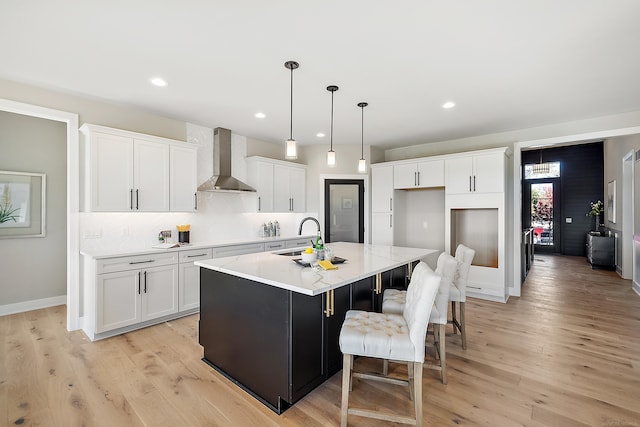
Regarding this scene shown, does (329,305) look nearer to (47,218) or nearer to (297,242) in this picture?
(297,242)

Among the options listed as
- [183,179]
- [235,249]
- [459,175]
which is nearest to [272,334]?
[235,249]

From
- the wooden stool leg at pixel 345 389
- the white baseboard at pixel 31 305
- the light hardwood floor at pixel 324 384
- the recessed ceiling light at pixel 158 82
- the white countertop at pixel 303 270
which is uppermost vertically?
the recessed ceiling light at pixel 158 82

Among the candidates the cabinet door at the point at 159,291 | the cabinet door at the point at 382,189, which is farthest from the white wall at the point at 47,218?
the cabinet door at the point at 382,189

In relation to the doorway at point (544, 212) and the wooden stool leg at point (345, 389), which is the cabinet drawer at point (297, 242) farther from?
the doorway at point (544, 212)

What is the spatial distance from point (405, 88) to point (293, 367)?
2876 millimetres

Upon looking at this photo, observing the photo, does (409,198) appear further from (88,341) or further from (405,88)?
(88,341)

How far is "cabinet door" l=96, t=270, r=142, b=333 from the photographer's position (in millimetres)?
3082

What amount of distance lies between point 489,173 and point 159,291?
192 inches

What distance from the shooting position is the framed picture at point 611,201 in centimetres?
639

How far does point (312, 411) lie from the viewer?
2014 mm

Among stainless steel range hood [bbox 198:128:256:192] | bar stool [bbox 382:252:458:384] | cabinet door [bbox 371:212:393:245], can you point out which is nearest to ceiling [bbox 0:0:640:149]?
stainless steel range hood [bbox 198:128:256:192]

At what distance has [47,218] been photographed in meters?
4.19

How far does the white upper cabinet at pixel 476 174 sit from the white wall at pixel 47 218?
5935 mm

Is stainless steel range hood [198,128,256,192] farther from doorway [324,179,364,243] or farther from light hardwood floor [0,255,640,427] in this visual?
light hardwood floor [0,255,640,427]
